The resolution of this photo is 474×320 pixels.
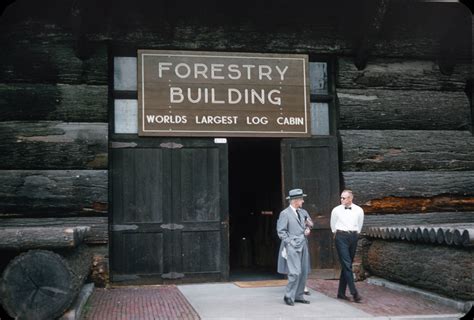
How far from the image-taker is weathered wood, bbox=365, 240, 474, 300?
7953 millimetres

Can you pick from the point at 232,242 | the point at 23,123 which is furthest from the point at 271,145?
the point at 23,123

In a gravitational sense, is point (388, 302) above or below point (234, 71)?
below

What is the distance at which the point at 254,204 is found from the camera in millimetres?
16250

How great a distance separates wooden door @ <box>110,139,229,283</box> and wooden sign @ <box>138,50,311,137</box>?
1.25ft

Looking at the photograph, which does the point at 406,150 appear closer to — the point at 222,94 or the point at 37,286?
the point at 222,94

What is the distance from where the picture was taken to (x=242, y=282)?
10.9 meters

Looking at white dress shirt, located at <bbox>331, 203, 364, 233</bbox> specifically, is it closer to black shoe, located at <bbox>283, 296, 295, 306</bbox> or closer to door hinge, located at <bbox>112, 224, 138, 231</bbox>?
black shoe, located at <bbox>283, 296, 295, 306</bbox>

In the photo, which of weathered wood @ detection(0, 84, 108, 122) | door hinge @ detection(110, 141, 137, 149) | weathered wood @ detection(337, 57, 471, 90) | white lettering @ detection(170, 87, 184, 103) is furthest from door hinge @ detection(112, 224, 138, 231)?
weathered wood @ detection(337, 57, 471, 90)

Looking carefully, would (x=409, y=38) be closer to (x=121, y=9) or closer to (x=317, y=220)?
(x=317, y=220)

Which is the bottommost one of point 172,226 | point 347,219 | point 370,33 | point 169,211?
point 172,226

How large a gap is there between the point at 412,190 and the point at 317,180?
1741 millimetres

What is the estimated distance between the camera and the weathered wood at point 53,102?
1023 cm

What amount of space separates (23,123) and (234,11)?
13.8 ft

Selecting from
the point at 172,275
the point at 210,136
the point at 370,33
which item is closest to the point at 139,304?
the point at 172,275
